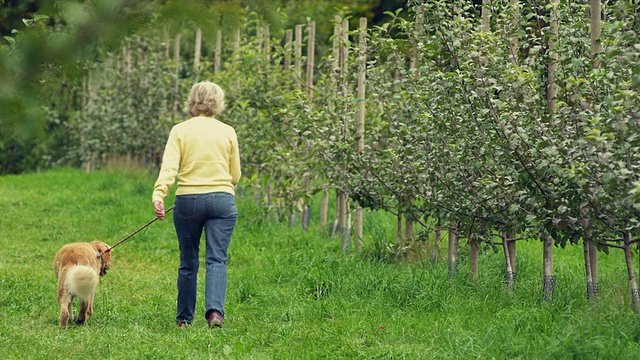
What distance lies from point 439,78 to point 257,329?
2.04m

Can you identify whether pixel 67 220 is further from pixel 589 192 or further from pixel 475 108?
pixel 589 192

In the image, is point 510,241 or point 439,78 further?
point 510,241

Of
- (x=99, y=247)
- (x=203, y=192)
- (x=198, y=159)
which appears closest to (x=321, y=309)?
(x=203, y=192)

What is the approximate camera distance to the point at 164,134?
52.5 feet

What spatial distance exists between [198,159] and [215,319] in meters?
1.05

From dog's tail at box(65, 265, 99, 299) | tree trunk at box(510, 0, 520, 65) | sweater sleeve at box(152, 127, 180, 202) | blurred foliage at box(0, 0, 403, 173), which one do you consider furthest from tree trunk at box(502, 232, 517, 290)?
blurred foliage at box(0, 0, 403, 173)

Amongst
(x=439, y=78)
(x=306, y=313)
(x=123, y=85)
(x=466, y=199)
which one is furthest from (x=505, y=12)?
(x=123, y=85)

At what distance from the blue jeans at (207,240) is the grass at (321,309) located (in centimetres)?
20

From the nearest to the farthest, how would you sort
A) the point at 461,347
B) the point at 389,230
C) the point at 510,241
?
the point at 461,347 < the point at 510,241 < the point at 389,230

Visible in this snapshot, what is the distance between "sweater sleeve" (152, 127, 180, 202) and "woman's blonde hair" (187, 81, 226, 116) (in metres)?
0.24

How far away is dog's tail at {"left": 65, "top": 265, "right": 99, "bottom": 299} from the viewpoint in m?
6.14

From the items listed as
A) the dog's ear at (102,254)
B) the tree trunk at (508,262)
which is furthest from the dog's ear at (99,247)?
the tree trunk at (508,262)

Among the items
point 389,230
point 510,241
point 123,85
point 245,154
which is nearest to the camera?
point 510,241

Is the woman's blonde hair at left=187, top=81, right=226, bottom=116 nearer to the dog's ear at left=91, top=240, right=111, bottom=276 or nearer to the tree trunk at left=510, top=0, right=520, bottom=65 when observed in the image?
the dog's ear at left=91, top=240, right=111, bottom=276
